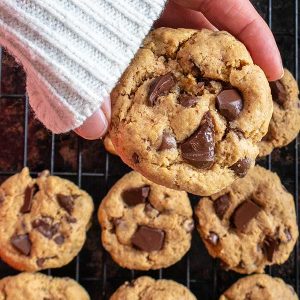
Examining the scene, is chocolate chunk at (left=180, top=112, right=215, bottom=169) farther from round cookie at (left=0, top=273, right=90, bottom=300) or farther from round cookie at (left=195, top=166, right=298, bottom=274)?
round cookie at (left=0, top=273, right=90, bottom=300)

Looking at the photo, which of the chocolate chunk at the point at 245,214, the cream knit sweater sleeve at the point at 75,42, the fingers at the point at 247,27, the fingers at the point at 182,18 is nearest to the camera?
the cream knit sweater sleeve at the point at 75,42

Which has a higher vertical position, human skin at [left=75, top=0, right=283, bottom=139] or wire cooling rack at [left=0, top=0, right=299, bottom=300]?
human skin at [left=75, top=0, right=283, bottom=139]

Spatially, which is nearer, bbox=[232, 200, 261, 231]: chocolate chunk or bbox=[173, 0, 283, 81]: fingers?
bbox=[173, 0, 283, 81]: fingers

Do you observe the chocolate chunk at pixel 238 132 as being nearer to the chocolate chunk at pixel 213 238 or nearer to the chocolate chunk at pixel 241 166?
the chocolate chunk at pixel 241 166

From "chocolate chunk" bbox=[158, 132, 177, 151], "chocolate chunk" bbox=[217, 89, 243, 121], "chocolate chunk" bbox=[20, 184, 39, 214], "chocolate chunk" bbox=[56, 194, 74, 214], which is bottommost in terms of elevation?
"chocolate chunk" bbox=[20, 184, 39, 214]

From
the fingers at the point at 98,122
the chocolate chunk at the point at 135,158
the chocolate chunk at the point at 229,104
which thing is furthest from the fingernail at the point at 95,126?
the chocolate chunk at the point at 229,104

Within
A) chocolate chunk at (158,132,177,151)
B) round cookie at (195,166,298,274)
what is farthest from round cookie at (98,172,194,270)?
chocolate chunk at (158,132,177,151)
